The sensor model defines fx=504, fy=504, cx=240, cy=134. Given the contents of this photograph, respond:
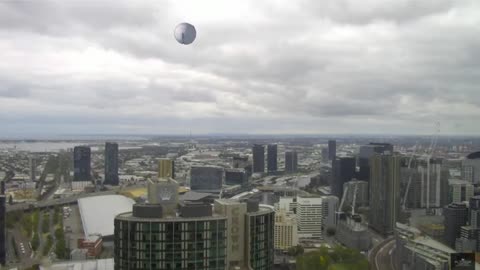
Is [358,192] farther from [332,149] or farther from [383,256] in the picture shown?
[383,256]

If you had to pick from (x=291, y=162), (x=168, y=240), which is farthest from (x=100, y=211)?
(x=168, y=240)

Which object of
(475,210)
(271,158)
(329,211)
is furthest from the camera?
(271,158)

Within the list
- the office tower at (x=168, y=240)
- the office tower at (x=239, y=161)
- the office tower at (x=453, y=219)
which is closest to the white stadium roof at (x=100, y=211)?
the office tower at (x=239, y=161)

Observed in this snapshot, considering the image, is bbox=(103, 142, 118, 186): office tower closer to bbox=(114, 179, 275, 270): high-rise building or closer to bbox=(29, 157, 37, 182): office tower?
bbox=(29, 157, 37, 182): office tower

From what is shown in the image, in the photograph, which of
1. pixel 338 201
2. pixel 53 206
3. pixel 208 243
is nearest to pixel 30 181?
pixel 53 206

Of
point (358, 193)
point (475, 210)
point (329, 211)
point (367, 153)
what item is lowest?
point (329, 211)

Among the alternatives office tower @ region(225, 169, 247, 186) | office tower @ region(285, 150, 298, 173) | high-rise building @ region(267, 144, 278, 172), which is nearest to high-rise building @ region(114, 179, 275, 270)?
high-rise building @ region(267, 144, 278, 172)
